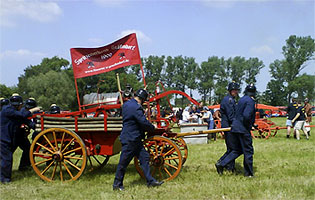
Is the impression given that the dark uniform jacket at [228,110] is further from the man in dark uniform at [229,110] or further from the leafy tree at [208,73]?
the leafy tree at [208,73]

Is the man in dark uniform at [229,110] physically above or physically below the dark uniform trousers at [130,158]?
above

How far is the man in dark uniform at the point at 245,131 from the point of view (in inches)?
234

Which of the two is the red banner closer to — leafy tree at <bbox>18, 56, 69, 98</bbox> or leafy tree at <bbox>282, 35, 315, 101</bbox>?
leafy tree at <bbox>18, 56, 69, 98</bbox>

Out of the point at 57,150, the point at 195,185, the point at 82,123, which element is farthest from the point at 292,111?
the point at 57,150

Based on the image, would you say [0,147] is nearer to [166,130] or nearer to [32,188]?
[32,188]

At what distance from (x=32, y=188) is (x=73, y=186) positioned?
2.55ft

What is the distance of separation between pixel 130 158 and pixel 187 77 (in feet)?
227

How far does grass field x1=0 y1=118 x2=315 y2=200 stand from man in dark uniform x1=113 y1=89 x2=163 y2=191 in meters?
0.25

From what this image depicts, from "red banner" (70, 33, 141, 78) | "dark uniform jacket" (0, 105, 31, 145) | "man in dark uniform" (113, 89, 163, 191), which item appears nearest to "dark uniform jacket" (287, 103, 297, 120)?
"red banner" (70, 33, 141, 78)

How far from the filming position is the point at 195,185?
18.0ft

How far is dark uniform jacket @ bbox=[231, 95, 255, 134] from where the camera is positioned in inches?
232

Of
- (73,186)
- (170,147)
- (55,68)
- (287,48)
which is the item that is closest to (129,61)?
(170,147)

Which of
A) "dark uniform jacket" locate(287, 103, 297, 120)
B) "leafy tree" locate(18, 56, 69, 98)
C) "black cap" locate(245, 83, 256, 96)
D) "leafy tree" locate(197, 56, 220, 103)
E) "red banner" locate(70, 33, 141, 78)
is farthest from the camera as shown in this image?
"leafy tree" locate(197, 56, 220, 103)

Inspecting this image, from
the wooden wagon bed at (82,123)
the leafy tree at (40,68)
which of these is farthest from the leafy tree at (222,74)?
the wooden wagon bed at (82,123)
